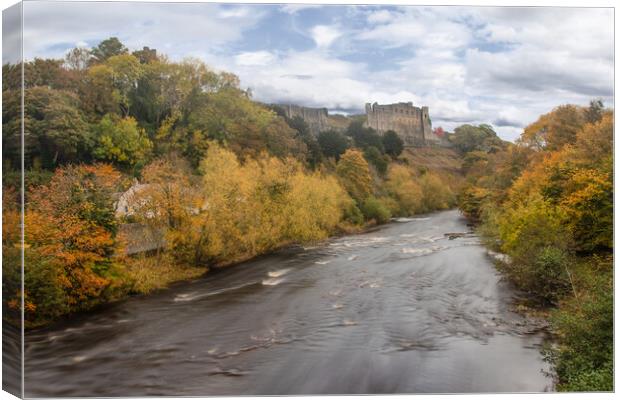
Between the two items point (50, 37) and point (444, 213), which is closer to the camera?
point (50, 37)

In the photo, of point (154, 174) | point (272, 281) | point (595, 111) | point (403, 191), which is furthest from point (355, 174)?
point (595, 111)

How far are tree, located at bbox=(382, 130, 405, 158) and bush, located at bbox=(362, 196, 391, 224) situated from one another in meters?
1.58

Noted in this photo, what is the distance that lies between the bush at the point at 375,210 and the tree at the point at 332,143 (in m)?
1.71

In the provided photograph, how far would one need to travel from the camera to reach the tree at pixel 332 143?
9.40m

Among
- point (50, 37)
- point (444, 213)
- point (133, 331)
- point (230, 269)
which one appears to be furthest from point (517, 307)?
point (50, 37)

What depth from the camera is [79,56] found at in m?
8.03

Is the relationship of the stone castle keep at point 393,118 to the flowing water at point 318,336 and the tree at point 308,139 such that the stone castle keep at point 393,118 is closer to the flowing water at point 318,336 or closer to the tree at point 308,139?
the tree at point 308,139

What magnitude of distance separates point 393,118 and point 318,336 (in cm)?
355

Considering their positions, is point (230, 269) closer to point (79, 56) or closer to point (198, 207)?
point (198, 207)

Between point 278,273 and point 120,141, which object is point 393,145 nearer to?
point 278,273

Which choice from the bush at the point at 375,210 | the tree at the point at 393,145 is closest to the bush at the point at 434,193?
the tree at the point at 393,145

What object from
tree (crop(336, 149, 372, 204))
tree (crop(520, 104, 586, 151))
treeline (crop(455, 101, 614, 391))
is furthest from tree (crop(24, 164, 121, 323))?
tree (crop(520, 104, 586, 151))

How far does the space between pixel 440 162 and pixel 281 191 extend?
372cm

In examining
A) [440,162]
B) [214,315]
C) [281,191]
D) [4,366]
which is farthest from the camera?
[281,191]
